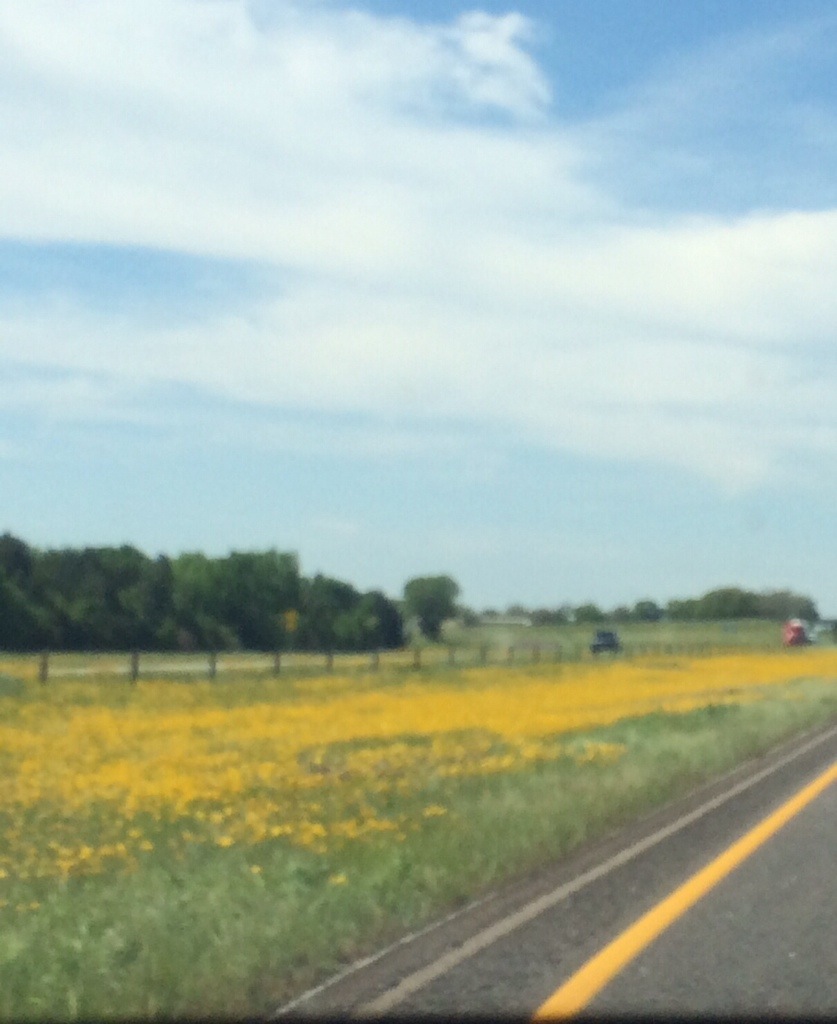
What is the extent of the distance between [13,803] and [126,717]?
45.1ft

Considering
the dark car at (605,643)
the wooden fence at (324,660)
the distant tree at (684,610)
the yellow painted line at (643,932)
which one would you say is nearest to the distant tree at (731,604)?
the distant tree at (684,610)

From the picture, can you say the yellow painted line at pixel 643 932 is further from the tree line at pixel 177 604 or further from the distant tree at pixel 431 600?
the distant tree at pixel 431 600

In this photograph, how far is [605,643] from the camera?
84375mm

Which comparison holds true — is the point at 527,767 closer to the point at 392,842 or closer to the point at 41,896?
the point at 392,842

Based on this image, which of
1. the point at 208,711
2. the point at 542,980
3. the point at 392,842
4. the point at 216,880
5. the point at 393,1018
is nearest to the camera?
the point at 393,1018

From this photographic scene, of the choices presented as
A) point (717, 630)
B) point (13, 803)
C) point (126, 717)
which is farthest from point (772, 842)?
point (717, 630)

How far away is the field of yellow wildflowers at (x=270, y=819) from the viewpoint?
6.89 meters

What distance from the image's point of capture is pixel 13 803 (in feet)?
47.0

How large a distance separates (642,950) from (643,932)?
420mm

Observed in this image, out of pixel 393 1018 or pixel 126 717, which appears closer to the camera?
pixel 393 1018

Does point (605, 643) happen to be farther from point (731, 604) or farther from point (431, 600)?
point (731, 604)

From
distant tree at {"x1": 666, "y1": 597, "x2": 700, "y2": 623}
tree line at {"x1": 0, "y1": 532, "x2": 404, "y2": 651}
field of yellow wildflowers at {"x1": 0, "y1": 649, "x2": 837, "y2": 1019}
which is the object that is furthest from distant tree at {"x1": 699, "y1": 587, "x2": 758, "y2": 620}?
field of yellow wildflowers at {"x1": 0, "y1": 649, "x2": 837, "y2": 1019}

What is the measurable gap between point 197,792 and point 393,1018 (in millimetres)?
8481

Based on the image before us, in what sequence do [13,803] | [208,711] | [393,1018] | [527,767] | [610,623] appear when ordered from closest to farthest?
1. [393,1018]
2. [13,803]
3. [527,767]
4. [208,711]
5. [610,623]
